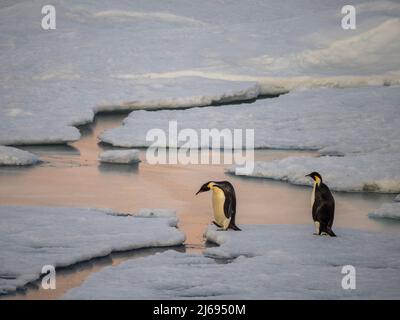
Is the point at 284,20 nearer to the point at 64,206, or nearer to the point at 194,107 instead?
the point at 194,107

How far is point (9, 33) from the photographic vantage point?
61.8 ft

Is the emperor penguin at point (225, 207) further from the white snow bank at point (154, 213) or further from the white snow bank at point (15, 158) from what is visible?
the white snow bank at point (15, 158)

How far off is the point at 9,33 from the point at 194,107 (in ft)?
17.0

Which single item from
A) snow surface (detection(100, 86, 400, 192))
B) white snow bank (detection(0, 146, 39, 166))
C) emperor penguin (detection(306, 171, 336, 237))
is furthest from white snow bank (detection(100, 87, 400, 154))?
emperor penguin (detection(306, 171, 336, 237))

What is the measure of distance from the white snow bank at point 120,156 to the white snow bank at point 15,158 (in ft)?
2.32

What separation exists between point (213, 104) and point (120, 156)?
12.3ft

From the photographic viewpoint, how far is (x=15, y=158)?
37.3 feet

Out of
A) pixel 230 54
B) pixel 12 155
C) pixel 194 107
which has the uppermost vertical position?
pixel 230 54

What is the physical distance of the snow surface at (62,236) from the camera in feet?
24.8

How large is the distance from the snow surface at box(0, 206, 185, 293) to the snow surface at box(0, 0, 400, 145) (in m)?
3.91

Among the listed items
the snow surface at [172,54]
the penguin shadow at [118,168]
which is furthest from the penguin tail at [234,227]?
the snow surface at [172,54]

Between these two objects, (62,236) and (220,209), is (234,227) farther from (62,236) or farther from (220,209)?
(62,236)

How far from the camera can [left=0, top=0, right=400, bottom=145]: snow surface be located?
589 inches
